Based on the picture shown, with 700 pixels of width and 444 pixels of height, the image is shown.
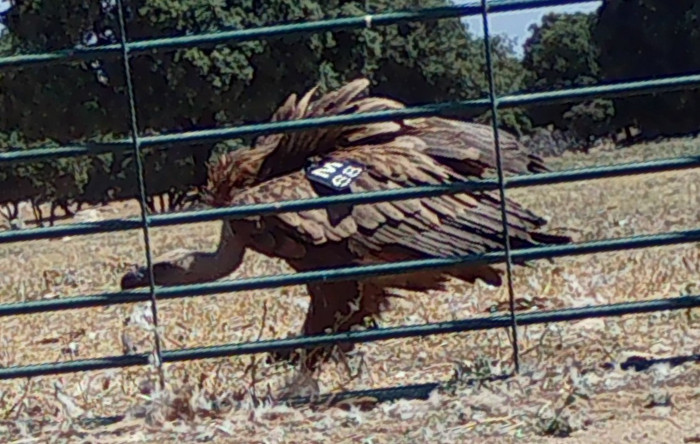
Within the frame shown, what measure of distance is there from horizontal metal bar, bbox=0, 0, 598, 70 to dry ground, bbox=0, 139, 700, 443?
1.21m

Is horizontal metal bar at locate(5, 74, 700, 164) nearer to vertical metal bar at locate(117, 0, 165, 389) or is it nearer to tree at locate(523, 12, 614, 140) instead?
vertical metal bar at locate(117, 0, 165, 389)

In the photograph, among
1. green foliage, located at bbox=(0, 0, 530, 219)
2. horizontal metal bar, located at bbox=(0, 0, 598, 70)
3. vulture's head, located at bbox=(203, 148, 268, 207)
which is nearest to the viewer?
horizontal metal bar, located at bbox=(0, 0, 598, 70)

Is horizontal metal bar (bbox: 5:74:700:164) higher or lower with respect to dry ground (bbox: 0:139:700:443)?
higher

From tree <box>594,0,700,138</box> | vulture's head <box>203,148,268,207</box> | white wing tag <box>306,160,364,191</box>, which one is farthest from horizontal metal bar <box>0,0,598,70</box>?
tree <box>594,0,700,138</box>

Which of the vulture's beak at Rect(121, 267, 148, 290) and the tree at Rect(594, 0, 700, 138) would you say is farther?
the tree at Rect(594, 0, 700, 138)

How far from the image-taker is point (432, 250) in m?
5.45

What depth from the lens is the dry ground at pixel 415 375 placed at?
14.3ft

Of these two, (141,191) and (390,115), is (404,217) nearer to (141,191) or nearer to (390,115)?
(390,115)

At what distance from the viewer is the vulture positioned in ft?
17.8

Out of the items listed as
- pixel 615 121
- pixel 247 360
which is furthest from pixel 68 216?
pixel 247 360

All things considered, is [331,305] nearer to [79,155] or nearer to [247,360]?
[247,360]

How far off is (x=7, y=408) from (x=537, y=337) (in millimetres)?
2108

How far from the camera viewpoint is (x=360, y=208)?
545 centimetres

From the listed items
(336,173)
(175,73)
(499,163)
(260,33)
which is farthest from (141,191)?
(175,73)
